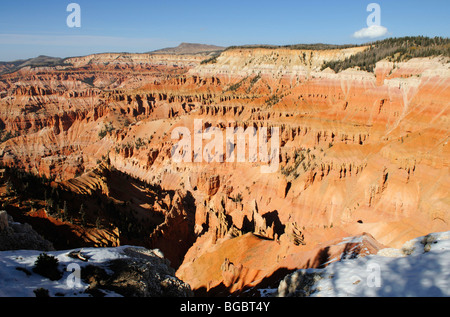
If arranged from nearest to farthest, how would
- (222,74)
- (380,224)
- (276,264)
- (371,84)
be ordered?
(276,264), (380,224), (371,84), (222,74)

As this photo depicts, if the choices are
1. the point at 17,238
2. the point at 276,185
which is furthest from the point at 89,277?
the point at 276,185

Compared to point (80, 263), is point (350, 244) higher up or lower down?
lower down

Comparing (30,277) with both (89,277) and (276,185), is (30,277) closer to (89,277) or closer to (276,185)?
(89,277)

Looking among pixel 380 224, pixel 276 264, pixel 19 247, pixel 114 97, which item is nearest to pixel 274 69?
pixel 114 97

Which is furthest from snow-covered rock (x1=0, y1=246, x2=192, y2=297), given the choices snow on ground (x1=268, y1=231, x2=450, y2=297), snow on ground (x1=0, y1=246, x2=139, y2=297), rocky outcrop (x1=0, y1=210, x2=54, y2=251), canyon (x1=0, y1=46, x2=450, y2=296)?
canyon (x1=0, y1=46, x2=450, y2=296)

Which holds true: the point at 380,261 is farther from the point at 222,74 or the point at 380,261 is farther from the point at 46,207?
the point at 222,74

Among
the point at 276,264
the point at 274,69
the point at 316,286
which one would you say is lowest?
the point at 276,264

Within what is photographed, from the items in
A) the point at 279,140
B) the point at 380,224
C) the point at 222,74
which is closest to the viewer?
the point at 380,224
